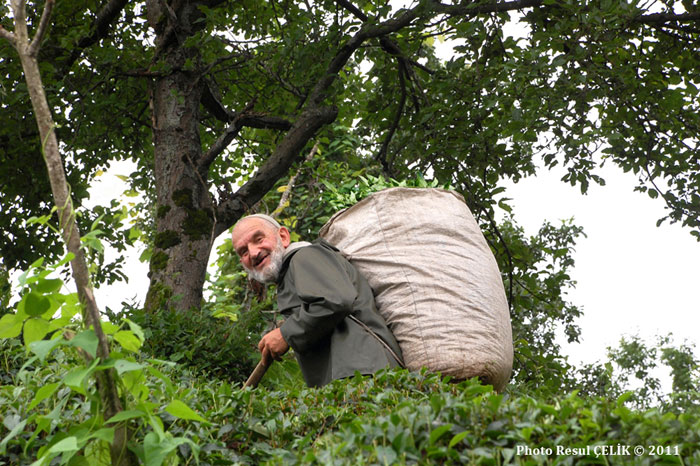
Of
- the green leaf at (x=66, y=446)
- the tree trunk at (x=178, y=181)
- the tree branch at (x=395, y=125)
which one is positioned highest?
the tree branch at (x=395, y=125)

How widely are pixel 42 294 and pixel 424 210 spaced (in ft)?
9.91

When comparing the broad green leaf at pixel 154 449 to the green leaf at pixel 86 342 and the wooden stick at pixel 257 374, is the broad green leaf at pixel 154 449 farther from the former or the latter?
the wooden stick at pixel 257 374

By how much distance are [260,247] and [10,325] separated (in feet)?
9.09

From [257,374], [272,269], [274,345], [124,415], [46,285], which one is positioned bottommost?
[124,415]

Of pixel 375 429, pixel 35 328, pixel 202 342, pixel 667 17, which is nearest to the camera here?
pixel 375 429

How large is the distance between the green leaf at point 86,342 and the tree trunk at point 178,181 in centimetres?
425

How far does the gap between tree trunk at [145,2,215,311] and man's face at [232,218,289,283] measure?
5.02 ft

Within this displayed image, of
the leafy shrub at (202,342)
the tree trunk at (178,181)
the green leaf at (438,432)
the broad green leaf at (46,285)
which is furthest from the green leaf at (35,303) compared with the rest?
the tree trunk at (178,181)

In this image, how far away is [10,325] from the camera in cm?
226

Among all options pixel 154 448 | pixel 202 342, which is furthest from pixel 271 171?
pixel 154 448

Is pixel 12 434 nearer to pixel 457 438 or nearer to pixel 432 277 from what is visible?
pixel 457 438

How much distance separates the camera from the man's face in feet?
16.1

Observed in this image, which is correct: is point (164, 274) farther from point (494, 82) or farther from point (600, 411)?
point (600, 411)

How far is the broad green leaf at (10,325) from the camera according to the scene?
225 cm
